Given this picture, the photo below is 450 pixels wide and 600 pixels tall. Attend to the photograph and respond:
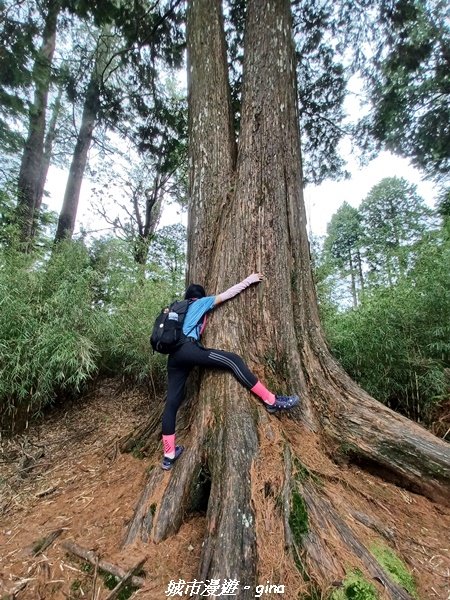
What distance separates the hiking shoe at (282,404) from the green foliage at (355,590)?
940 mm

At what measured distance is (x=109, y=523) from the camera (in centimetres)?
205

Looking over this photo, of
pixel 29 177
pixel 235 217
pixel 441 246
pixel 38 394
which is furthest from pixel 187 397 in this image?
pixel 29 177

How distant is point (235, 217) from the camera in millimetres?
2711

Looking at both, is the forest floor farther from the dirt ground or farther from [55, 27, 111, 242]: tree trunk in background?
[55, 27, 111, 242]: tree trunk in background

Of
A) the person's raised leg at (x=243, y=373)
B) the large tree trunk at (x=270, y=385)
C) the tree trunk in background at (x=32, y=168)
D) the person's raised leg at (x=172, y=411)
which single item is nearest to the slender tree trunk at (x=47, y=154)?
the tree trunk in background at (x=32, y=168)

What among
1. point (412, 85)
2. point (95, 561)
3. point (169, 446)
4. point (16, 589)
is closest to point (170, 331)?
point (169, 446)

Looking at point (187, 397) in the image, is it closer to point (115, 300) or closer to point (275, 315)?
point (275, 315)

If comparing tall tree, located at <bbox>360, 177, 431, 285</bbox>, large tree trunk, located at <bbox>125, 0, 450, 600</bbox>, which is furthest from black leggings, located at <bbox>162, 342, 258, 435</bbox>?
tall tree, located at <bbox>360, 177, 431, 285</bbox>

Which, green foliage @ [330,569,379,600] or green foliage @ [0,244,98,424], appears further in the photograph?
green foliage @ [0,244,98,424]

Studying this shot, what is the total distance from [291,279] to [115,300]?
3067 mm

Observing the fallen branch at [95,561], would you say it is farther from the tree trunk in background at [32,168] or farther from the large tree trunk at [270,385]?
the tree trunk in background at [32,168]

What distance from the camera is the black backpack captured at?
2398 mm

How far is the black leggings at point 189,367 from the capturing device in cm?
223

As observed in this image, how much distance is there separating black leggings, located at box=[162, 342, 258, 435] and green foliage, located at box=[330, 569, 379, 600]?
3.55 feet
